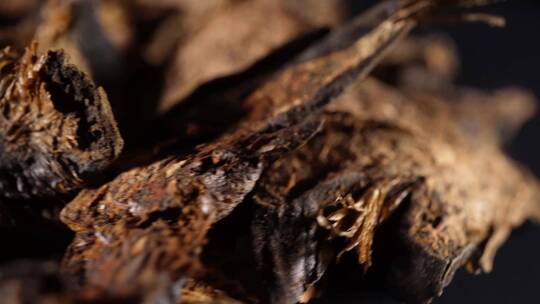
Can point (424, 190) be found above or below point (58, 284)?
below

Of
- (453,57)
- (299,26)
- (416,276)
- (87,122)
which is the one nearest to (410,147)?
(416,276)

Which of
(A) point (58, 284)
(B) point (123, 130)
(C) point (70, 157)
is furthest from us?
(B) point (123, 130)

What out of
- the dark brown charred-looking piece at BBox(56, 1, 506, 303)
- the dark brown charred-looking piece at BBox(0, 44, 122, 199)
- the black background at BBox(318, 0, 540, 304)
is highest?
the dark brown charred-looking piece at BBox(0, 44, 122, 199)

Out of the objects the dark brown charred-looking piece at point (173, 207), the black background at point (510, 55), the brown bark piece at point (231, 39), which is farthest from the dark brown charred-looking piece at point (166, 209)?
the black background at point (510, 55)

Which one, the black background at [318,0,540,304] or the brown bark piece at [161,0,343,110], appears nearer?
the brown bark piece at [161,0,343,110]

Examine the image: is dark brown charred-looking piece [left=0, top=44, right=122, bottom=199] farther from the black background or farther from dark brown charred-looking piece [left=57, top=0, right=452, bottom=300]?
the black background

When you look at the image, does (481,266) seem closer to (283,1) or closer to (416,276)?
(416,276)

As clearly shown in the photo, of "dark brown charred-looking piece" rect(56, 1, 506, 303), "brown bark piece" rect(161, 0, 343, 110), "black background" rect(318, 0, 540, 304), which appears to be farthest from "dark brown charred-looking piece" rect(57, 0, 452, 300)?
"black background" rect(318, 0, 540, 304)
